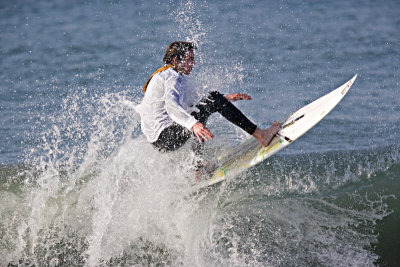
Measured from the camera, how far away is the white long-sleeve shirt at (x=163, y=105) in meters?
4.48

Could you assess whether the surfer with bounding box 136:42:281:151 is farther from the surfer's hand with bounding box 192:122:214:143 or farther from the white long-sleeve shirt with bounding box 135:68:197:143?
the surfer's hand with bounding box 192:122:214:143

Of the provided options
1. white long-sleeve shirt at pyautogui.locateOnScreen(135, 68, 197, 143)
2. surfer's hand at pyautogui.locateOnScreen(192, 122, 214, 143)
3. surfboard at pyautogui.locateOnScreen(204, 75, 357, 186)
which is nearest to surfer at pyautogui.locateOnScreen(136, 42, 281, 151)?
white long-sleeve shirt at pyautogui.locateOnScreen(135, 68, 197, 143)

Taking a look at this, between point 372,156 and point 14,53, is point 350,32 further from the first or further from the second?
point 14,53

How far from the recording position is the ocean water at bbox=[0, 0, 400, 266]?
4633 mm

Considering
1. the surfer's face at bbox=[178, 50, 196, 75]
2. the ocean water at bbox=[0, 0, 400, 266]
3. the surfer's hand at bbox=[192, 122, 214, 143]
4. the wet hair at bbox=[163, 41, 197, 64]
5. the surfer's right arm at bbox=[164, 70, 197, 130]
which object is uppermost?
the wet hair at bbox=[163, 41, 197, 64]

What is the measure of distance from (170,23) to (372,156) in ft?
28.7

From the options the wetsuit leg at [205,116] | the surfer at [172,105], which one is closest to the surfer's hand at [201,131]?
the surfer at [172,105]

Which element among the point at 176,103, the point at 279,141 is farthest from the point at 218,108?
the point at 279,141

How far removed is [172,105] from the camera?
177 inches

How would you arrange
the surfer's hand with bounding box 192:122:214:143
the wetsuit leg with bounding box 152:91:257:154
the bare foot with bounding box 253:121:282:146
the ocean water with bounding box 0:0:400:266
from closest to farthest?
the surfer's hand with bounding box 192:122:214:143 < the ocean water with bounding box 0:0:400:266 < the wetsuit leg with bounding box 152:91:257:154 < the bare foot with bounding box 253:121:282:146

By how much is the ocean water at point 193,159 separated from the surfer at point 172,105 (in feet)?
0.61

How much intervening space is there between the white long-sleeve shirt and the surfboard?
0.93 m

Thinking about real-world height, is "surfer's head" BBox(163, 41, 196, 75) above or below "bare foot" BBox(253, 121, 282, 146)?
above

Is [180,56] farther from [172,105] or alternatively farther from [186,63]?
[172,105]
